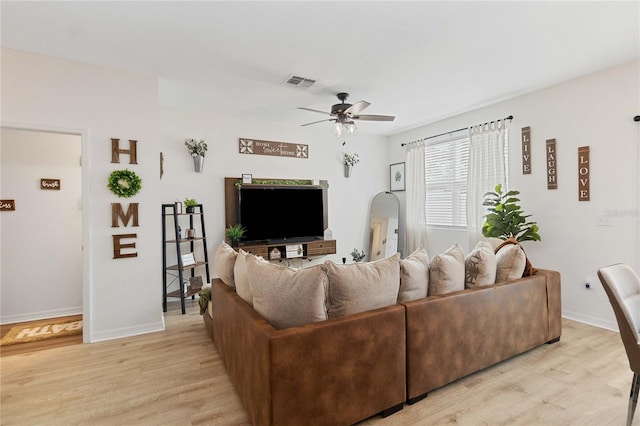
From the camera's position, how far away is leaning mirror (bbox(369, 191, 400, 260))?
5637 mm

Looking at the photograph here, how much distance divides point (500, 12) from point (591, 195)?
230 cm

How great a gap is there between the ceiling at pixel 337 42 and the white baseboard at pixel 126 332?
260cm

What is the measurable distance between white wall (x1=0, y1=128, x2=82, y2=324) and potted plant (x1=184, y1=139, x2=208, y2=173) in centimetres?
131

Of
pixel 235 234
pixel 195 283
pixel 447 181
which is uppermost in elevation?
pixel 447 181

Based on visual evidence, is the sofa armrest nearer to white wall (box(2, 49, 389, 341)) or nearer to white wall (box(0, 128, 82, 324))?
white wall (box(2, 49, 389, 341))

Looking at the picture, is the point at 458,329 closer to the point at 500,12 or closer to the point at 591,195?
the point at 500,12

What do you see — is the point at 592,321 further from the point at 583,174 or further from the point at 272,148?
the point at 272,148

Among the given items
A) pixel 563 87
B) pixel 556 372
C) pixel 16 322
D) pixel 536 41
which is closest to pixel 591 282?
pixel 556 372

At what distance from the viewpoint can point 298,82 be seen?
11.2 ft

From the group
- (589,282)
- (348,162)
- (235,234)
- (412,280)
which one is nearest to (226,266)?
(412,280)

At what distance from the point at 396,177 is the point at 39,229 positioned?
17.7ft

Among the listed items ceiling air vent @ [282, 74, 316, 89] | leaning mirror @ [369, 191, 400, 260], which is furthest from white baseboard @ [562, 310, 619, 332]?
ceiling air vent @ [282, 74, 316, 89]

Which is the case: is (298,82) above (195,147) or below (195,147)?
above

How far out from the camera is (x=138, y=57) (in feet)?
9.37
